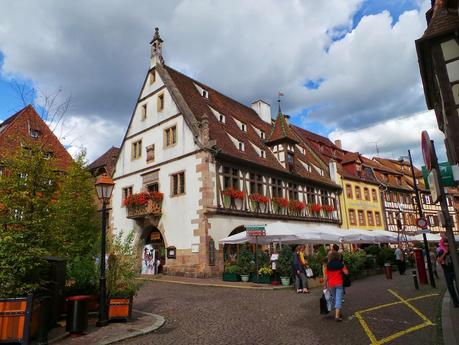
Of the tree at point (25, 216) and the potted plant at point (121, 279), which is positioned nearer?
the tree at point (25, 216)

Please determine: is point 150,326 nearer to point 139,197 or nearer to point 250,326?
point 250,326

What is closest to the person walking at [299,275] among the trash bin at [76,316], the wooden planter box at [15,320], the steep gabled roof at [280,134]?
the trash bin at [76,316]

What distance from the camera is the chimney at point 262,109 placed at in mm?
35916

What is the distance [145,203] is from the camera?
76.0 ft

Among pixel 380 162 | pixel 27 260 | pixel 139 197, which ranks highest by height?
pixel 380 162

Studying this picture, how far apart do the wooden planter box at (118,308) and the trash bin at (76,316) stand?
0.97m

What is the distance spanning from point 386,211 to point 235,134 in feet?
74.3

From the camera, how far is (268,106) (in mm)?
36719

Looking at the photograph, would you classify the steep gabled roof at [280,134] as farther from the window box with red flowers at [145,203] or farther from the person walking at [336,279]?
the person walking at [336,279]

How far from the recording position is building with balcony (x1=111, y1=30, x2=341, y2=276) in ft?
68.7

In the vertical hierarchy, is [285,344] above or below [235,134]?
below

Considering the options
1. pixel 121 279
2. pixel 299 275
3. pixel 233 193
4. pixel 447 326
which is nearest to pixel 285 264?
pixel 299 275

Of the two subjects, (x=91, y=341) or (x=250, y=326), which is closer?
(x=91, y=341)

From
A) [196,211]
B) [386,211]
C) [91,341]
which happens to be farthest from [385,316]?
[386,211]
